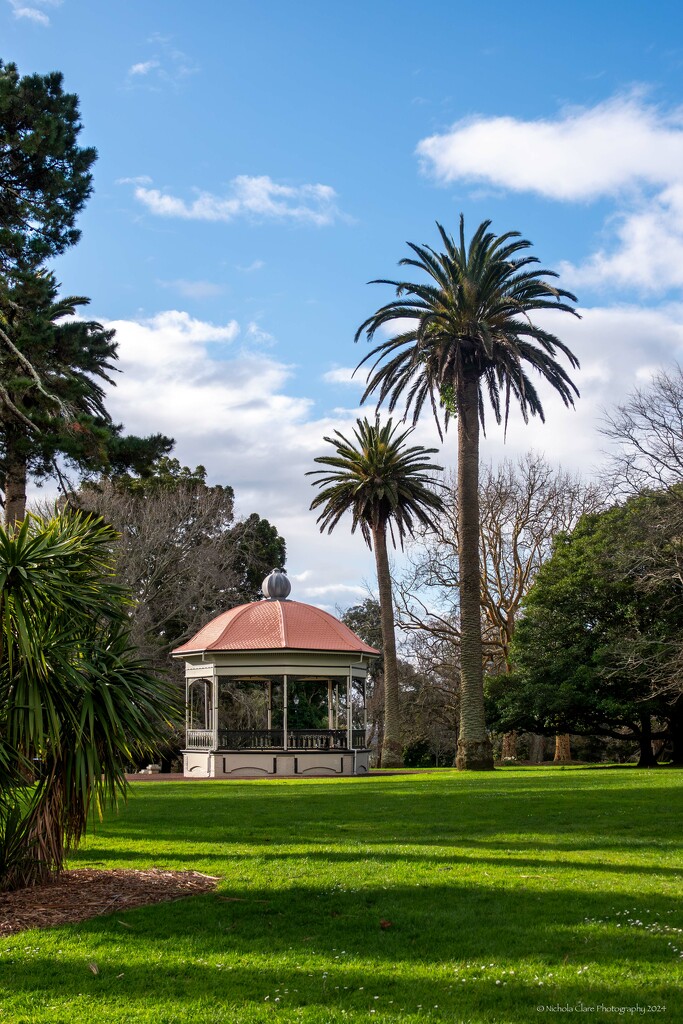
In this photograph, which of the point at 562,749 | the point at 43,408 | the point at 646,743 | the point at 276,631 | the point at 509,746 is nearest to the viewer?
the point at 43,408

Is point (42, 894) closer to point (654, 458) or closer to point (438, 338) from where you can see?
point (654, 458)

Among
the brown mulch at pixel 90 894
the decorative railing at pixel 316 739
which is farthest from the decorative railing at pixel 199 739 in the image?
the brown mulch at pixel 90 894

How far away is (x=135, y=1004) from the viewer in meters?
6.68

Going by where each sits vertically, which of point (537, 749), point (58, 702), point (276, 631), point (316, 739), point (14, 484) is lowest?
point (537, 749)

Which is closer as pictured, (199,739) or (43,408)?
(43,408)

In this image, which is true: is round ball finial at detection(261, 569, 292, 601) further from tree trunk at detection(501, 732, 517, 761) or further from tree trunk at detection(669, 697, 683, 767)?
tree trunk at detection(501, 732, 517, 761)

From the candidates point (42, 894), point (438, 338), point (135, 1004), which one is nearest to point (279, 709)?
point (438, 338)

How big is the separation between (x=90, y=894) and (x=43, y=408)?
1202cm

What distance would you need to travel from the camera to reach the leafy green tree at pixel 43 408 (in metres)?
18.5

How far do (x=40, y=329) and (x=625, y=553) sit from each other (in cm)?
1730

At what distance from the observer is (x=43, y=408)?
65.7 feet

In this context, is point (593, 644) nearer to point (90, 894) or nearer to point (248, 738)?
point (248, 738)

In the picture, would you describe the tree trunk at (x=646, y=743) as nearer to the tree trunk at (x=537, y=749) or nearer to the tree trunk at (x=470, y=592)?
the tree trunk at (x=470, y=592)

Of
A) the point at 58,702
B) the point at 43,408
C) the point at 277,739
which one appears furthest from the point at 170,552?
the point at 58,702
